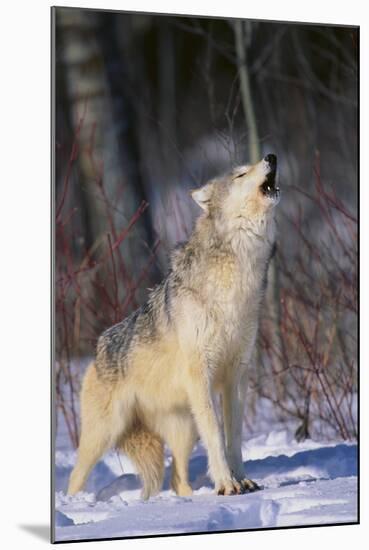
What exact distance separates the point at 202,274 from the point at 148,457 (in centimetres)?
116

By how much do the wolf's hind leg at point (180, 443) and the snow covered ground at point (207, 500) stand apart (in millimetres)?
44

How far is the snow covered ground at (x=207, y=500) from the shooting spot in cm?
713

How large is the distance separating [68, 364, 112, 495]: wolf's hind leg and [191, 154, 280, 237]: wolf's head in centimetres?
123

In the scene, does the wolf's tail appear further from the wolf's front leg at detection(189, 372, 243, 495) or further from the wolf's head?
the wolf's head

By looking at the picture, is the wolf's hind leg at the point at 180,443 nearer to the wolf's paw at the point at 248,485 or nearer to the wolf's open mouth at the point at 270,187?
the wolf's paw at the point at 248,485

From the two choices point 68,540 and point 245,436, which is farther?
point 245,436

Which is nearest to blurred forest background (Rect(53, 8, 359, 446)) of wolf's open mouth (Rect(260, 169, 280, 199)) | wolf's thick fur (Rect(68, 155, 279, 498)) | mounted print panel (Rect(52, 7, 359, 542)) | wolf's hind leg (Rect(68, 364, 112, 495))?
mounted print panel (Rect(52, 7, 359, 542))

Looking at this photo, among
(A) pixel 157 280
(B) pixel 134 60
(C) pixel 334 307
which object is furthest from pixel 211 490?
(B) pixel 134 60

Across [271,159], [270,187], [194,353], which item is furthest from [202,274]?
[271,159]

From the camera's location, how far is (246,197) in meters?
7.14

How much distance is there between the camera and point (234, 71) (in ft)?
26.0

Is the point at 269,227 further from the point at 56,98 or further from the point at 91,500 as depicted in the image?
the point at 91,500

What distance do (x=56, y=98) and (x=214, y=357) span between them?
1.73m

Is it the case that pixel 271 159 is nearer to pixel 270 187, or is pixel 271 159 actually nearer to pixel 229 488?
pixel 270 187
